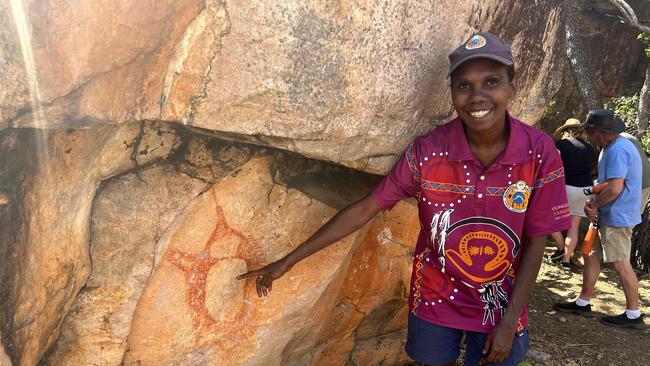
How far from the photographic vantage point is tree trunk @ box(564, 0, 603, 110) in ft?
21.2

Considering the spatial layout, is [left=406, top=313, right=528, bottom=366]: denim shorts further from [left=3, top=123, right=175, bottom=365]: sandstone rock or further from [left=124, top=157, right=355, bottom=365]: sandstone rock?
[left=3, top=123, right=175, bottom=365]: sandstone rock

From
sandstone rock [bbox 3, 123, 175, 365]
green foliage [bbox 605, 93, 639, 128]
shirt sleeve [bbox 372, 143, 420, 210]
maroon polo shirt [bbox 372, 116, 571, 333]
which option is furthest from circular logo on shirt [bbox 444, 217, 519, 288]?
green foliage [bbox 605, 93, 639, 128]

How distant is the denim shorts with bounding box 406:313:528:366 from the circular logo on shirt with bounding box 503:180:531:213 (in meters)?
0.55

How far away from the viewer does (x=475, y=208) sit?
6.98ft

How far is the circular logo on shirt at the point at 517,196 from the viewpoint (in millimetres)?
2088

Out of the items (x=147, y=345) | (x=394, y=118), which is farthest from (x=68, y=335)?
(x=394, y=118)

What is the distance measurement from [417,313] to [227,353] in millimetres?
890

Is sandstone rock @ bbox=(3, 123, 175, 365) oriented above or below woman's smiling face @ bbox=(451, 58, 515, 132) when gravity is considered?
below

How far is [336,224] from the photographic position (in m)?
2.30

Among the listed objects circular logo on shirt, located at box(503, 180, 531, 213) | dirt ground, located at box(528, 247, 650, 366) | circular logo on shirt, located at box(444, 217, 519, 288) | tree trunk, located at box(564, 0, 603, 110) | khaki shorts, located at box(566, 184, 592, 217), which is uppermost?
tree trunk, located at box(564, 0, 603, 110)

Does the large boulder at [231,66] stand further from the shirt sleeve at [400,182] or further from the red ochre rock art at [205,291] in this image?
the red ochre rock art at [205,291]

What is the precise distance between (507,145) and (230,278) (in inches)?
50.7

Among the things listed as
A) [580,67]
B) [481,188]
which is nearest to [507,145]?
[481,188]

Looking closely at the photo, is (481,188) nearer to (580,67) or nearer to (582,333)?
(582,333)
